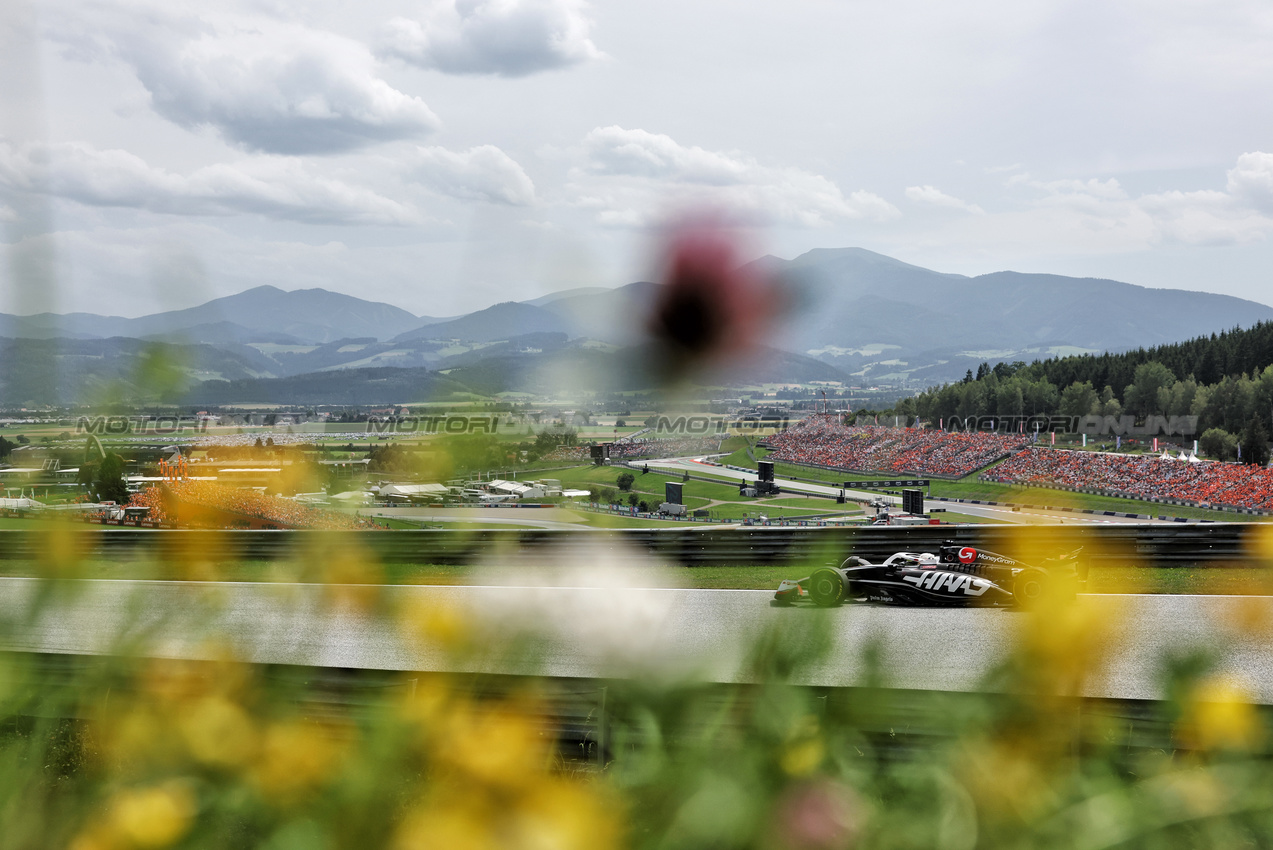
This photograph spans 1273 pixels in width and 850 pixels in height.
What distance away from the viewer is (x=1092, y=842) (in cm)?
120

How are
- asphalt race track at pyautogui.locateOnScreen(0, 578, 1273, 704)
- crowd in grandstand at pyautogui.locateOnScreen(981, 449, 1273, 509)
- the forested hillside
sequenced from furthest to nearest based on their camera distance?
the forested hillside, crowd in grandstand at pyautogui.locateOnScreen(981, 449, 1273, 509), asphalt race track at pyautogui.locateOnScreen(0, 578, 1273, 704)

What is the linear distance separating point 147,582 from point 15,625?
0.19 metres

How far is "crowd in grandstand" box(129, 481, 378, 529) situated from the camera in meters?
1.39

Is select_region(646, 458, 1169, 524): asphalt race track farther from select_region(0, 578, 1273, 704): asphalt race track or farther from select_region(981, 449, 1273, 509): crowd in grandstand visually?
select_region(981, 449, 1273, 509): crowd in grandstand

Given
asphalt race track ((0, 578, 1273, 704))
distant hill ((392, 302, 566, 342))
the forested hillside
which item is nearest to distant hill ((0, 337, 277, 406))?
asphalt race track ((0, 578, 1273, 704))

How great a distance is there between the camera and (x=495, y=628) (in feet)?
4.85

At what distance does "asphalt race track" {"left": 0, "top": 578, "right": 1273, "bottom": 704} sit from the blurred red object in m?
0.49

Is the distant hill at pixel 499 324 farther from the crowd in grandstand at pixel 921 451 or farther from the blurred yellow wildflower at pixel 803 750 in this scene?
the crowd in grandstand at pixel 921 451

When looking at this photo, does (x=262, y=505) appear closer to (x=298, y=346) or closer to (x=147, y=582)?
(x=147, y=582)

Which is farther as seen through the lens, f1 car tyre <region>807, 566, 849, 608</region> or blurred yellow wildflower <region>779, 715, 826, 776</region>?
f1 car tyre <region>807, 566, 849, 608</region>

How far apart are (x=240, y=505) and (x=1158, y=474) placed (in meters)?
50.4

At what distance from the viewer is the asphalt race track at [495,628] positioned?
1388 mm

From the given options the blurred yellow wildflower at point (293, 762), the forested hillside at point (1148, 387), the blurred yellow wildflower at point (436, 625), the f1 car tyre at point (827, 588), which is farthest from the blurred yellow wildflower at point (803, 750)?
the forested hillside at point (1148, 387)

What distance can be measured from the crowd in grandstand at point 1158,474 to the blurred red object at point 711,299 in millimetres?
37027
